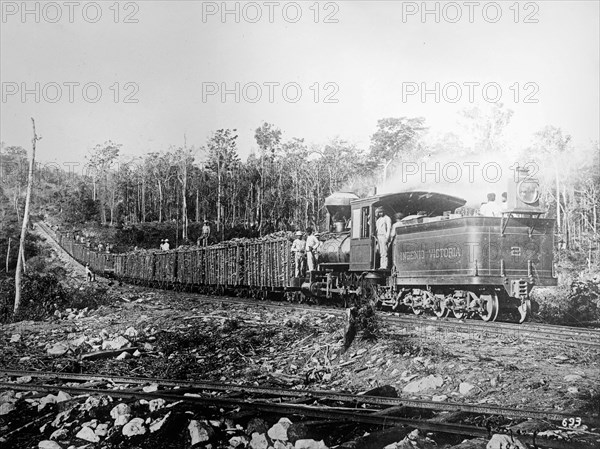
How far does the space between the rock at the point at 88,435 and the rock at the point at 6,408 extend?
0.78 metres

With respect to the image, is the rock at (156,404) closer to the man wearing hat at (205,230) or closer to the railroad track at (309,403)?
the railroad track at (309,403)

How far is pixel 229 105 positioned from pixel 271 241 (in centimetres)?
388

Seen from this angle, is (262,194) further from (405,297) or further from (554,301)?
(554,301)

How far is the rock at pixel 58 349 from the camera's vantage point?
199 inches

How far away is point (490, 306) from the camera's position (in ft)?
21.9

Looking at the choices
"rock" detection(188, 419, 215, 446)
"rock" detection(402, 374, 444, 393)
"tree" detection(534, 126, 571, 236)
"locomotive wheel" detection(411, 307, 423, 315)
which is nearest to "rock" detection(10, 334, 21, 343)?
"rock" detection(188, 419, 215, 446)

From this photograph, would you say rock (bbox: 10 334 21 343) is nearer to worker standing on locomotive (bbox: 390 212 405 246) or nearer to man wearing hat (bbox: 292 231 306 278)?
man wearing hat (bbox: 292 231 306 278)

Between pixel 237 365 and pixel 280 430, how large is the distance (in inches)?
64.6

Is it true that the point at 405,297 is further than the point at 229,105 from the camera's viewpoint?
Yes

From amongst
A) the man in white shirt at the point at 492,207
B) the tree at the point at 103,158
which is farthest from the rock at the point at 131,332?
the man in white shirt at the point at 492,207

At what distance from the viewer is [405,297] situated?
7543mm

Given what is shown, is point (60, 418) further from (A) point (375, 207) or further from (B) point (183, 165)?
(A) point (375, 207)

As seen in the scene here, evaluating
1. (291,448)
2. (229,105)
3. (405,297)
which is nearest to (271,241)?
(405,297)

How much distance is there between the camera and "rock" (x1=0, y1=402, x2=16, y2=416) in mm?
3927
